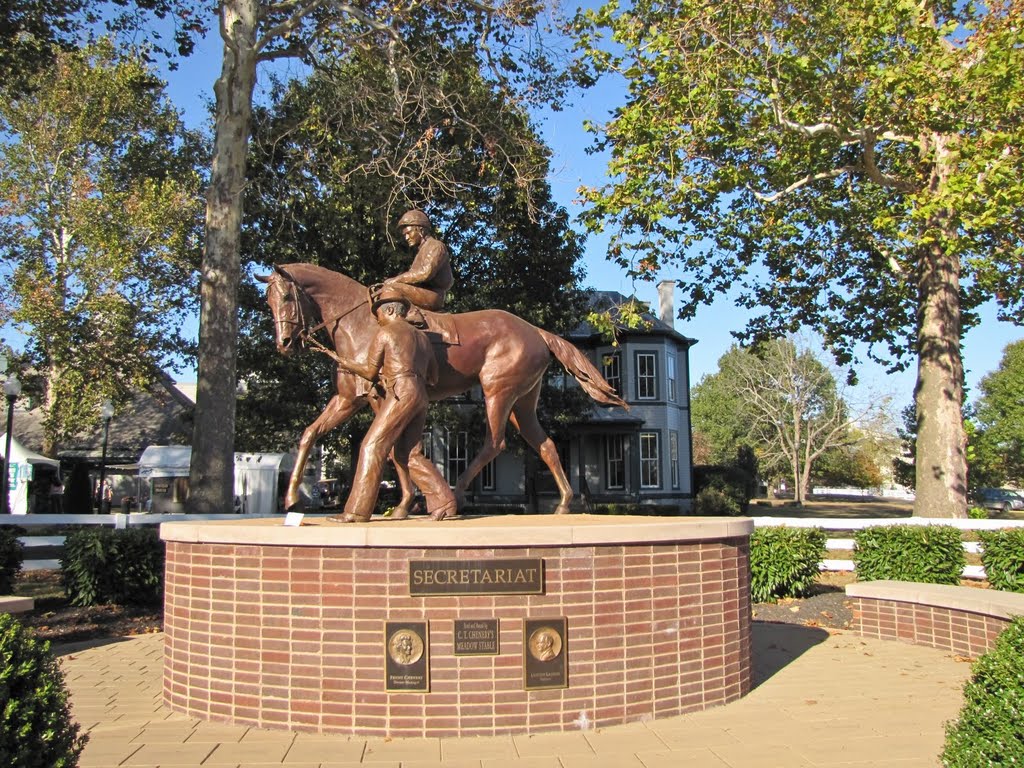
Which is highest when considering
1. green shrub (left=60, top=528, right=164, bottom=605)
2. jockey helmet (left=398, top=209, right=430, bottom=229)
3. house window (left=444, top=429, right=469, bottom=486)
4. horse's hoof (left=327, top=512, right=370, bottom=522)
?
jockey helmet (left=398, top=209, right=430, bottom=229)

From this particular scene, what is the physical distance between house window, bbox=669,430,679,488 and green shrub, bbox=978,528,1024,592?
89.0 ft

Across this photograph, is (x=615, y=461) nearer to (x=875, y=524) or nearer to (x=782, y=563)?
(x=875, y=524)

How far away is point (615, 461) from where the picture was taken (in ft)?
126

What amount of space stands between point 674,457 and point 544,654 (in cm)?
3476

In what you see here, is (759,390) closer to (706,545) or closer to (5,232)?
(5,232)

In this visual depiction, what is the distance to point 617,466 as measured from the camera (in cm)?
3850

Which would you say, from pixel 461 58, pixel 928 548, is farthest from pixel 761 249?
pixel 928 548

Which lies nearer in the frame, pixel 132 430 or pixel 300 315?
pixel 300 315

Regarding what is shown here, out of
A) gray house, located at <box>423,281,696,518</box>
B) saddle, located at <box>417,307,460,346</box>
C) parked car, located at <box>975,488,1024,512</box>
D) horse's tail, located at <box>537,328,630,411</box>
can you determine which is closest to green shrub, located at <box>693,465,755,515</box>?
gray house, located at <box>423,281,696,518</box>

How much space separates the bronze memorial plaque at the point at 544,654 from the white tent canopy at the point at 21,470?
2622 centimetres

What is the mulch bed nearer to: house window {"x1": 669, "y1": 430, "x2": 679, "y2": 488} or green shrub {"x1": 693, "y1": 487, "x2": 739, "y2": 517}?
green shrub {"x1": 693, "y1": 487, "x2": 739, "y2": 517}

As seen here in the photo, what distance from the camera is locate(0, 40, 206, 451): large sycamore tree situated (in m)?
28.2

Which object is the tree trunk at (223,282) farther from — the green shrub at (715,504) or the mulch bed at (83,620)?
the green shrub at (715,504)

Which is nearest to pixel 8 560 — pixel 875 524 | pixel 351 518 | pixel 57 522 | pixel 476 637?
pixel 57 522
